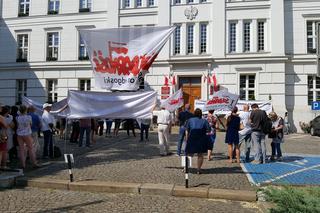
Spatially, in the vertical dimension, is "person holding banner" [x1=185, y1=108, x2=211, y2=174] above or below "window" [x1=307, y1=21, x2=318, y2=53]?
below

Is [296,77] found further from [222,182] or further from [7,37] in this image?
[7,37]

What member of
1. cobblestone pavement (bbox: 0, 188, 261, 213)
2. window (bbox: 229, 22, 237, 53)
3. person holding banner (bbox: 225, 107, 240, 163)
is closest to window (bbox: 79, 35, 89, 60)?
window (bbox: 229, 22, 237, 53)

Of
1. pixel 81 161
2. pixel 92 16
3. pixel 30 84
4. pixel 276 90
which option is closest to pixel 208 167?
pixel 81 161

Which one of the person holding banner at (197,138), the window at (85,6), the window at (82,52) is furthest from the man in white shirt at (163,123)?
the window at (85,6)

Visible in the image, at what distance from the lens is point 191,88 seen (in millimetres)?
29750

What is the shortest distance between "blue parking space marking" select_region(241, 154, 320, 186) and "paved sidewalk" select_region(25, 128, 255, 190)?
1.19ft

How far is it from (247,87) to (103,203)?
22.4 m

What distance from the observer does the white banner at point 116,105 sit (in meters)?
10.8

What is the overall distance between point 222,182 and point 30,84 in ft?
92.0

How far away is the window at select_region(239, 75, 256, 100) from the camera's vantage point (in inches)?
1121

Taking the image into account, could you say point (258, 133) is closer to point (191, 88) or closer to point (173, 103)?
point (173, 103)

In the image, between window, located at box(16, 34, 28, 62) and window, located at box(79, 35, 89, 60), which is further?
window, located at box(16, 34, 28, 62)

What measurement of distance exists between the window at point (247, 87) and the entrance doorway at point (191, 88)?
336 cm

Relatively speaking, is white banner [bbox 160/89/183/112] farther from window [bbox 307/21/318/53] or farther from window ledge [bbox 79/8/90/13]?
window ledge [bbox 79/8/90/13]
